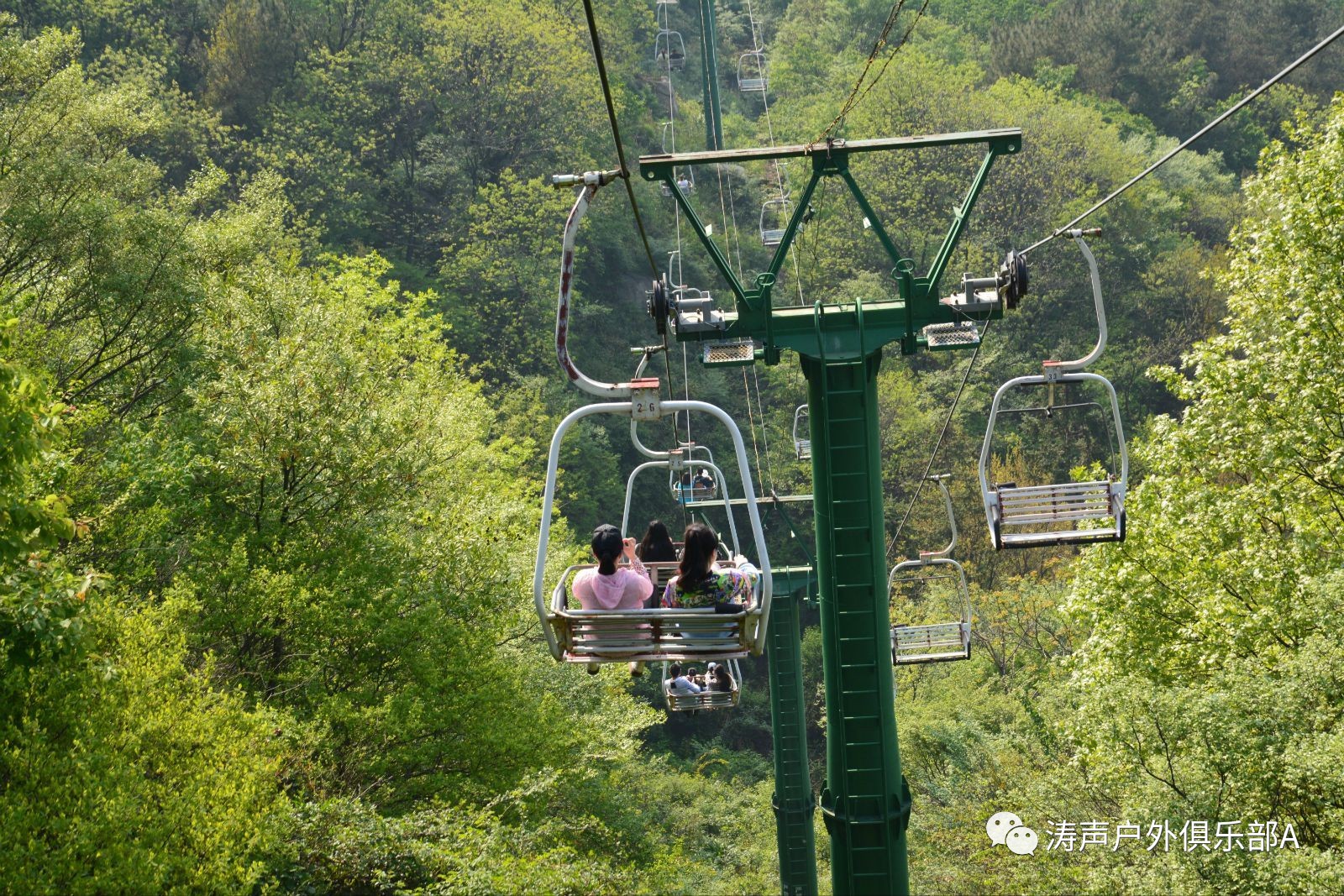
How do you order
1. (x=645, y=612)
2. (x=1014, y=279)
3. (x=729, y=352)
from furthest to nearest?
(x=729, y=352)
(x=1014, y=279)
(x=645, y=612)

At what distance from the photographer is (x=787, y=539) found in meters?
50.2

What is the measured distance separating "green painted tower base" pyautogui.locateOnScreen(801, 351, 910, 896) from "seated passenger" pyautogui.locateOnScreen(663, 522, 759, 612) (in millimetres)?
1632

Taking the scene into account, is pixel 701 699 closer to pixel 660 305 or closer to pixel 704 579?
pixel 660 305

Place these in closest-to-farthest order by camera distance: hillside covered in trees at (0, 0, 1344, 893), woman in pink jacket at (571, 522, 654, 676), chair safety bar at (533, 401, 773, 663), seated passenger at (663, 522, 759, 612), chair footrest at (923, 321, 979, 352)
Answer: chair safety bar at (533, 401, 773, 663) → seated passenger at (663, 522, 759, 612) → woman in pink jacket at (571, 522, 654, 676) → chair footrest at (923, 321, 979, 352) → hillside covered in trees at (0, 0, 1344, 893)

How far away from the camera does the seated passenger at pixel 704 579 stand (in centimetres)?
780

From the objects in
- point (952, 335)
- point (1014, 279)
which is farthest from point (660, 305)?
point (1014, 279)

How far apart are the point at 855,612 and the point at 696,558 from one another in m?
1.96

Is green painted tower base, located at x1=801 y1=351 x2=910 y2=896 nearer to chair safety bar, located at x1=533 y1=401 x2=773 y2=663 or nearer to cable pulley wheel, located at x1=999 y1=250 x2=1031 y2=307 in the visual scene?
cable pulley wheel, located at x1=999 y1=250 x2=1031 y2=307

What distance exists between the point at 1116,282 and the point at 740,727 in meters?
22.2

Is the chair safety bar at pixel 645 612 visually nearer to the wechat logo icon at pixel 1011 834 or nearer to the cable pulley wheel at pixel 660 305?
the cable pulley wheel at pixel 660 305

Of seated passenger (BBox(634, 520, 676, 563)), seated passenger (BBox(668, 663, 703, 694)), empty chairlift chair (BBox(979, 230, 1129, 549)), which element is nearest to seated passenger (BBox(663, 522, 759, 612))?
seated passenger (BBox(634, 520, 676, 563))

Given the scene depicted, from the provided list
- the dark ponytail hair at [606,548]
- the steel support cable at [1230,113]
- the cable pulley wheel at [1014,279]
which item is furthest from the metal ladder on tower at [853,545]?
the dark ponytail hair at [606,548]

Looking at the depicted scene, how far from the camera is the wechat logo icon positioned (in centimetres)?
1855

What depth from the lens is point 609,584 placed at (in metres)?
7.99
